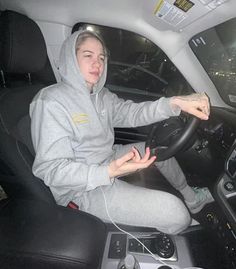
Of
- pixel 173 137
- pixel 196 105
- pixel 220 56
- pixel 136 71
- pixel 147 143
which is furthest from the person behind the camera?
pixel 136 71

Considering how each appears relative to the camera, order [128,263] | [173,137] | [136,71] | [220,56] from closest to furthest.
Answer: [128,263] → [173,137] → [220,56] → [136,71]

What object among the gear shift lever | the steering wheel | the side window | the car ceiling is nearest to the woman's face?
the car ceiling

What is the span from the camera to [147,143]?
5.44ft

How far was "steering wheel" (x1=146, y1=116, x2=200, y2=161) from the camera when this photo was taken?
53.2 inches

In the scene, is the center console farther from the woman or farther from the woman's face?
the woman's face

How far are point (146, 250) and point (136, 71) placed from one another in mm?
1650

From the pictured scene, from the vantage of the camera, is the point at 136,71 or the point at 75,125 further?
the point at 136,71

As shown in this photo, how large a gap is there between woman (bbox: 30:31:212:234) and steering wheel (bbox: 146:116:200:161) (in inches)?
2.0

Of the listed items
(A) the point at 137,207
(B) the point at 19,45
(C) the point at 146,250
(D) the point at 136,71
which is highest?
(B) the point at 19,45

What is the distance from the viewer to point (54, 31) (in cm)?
191

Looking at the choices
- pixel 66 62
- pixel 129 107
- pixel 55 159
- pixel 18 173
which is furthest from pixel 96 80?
pixel 18 173

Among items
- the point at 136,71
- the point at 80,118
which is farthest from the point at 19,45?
the point at 136,71

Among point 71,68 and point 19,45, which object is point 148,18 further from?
point 19,45

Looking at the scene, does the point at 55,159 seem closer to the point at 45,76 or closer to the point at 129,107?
the point at 129,107
